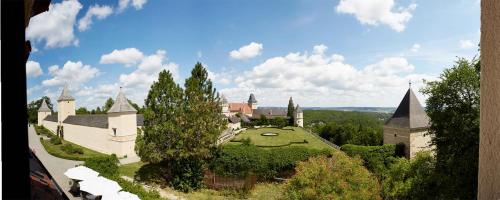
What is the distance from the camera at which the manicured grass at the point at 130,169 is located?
2553 centimetres

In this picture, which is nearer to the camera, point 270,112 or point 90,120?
point 90,120

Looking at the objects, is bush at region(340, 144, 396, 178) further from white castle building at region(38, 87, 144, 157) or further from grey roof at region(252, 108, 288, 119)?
grey roof at region(252, 108, 288, 119)

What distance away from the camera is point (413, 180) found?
15.2 metres

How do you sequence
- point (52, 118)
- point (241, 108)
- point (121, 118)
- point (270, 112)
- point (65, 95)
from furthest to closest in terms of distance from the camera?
point (270, 112) → point (241, 108) → point (52, 118) → point (65, 95) → point (121, 118)

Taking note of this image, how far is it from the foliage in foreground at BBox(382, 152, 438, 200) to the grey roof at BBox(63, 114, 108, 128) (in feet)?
101

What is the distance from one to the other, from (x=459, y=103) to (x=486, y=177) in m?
15.9

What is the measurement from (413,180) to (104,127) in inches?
1270

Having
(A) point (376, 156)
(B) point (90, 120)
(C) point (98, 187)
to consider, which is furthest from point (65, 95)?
(A) point (376, 156)

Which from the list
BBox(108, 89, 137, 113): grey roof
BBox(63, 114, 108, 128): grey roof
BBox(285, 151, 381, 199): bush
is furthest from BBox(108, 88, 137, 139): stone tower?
BBox(285, 151, 381, 199): bush

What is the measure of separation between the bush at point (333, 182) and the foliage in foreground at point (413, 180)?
1092mm

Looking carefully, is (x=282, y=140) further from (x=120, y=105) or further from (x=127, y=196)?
(x=127, y=196)

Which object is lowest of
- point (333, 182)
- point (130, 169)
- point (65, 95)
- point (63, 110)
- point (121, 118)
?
point (130, 169)

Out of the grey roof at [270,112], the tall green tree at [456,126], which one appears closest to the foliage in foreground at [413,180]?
the tall green tree at [456,126]

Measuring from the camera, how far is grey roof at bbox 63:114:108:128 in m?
38.9
